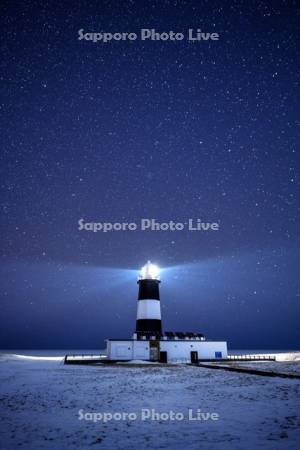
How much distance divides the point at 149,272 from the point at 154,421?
32.0m

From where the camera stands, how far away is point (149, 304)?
3866 cm

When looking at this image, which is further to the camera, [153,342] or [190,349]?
[190,349]

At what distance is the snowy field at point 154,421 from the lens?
21.7ft

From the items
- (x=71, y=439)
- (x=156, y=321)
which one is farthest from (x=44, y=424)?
(x=156, y=321)

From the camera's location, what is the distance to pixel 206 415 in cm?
862

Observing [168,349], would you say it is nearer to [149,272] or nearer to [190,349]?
[190,349]

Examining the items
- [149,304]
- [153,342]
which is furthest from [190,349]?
[149,304]

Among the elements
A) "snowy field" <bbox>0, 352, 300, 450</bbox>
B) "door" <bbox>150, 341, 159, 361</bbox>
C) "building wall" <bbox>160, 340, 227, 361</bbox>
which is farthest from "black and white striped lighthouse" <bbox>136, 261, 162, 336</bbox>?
"snowy field" <bbox>0, 352, 300, 450</bbox>

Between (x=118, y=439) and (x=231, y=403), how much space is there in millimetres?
4444

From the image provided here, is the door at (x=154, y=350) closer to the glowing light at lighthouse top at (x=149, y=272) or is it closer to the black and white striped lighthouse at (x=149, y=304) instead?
the black and white striped lighthouse at (x=149, y=304)

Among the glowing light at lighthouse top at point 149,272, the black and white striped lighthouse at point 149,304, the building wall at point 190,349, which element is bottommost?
the building wall at point 190,349

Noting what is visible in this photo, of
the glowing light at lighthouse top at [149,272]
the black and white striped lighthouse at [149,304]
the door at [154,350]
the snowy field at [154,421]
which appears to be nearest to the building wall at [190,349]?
the door at [154,350]

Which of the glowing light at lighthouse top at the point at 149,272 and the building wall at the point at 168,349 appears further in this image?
the glowing light at lighthouse top at the point at 149,272

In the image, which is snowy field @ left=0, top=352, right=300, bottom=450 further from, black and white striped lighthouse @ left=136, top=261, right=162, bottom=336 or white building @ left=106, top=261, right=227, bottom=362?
black and white striped lighthouse @ left=136, top=261, right=162, bottom=336
